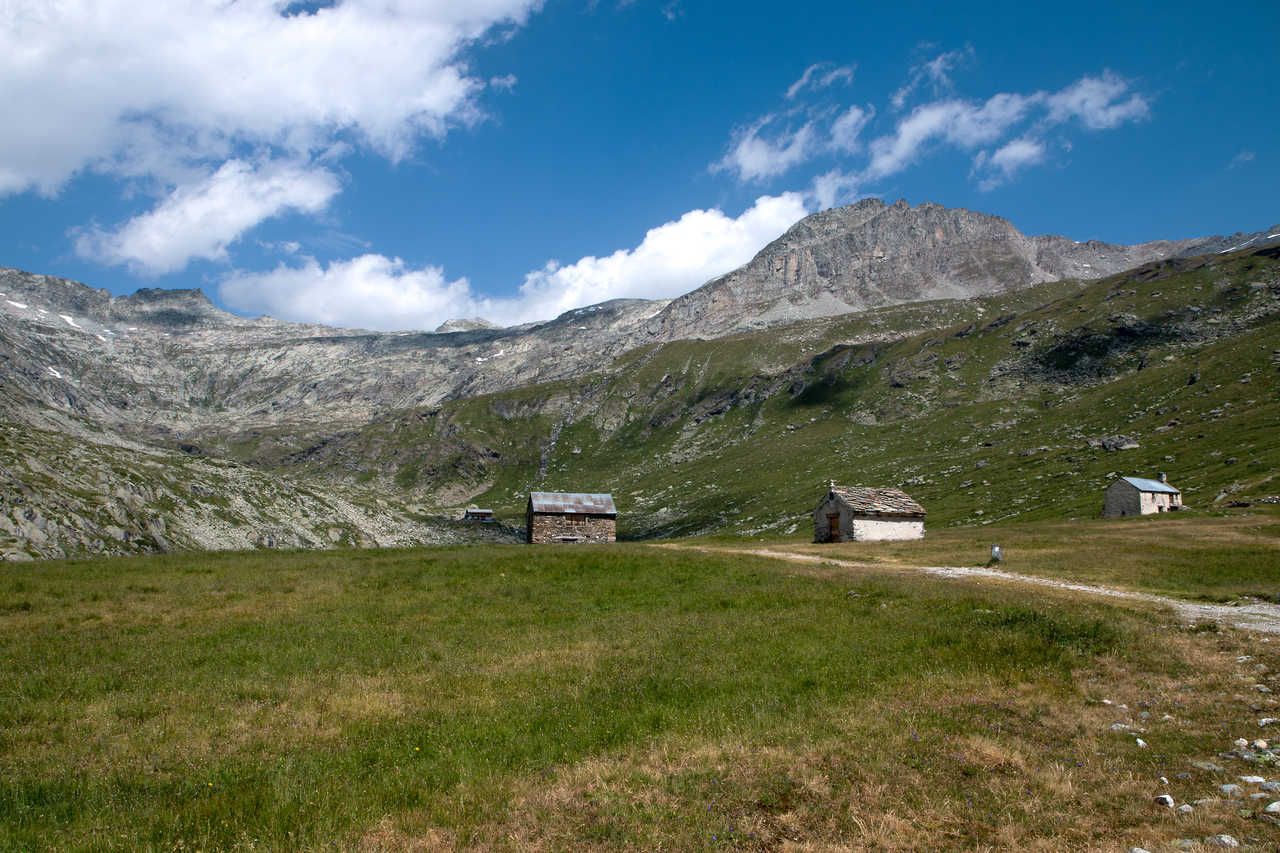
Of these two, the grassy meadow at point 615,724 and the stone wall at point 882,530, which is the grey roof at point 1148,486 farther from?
the grassy meadow at point 615,724

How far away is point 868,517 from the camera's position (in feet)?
207

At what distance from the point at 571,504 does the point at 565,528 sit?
9.14ft

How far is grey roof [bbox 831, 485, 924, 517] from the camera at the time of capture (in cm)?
6322

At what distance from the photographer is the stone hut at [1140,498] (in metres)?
73.7

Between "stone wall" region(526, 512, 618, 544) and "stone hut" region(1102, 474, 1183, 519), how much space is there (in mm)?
57117

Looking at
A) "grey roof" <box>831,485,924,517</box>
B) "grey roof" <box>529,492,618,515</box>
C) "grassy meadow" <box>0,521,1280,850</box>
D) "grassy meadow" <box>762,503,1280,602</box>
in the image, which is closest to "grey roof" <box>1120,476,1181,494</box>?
"grassy meadow" <box>762,503,1280,602</box>

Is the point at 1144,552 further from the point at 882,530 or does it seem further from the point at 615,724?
the point at 615,724

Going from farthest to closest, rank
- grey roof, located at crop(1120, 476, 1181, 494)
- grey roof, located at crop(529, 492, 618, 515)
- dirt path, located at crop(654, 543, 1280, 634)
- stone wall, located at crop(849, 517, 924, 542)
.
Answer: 1. grey roof, located at crop(1120, 476, 1181, 494)
2. grey roof, located at crop(529, 492, 618, 515)
3. stone wall, located at crop(849, 517, 924, 542)
4. dirt path, located at crop(654, 543, 1280, 634)

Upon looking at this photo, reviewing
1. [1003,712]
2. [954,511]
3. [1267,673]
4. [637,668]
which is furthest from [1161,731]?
[954,511]

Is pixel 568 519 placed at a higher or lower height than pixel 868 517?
higher

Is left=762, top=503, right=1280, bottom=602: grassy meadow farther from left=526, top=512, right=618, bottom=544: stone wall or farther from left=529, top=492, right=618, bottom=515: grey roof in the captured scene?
left=529, top=492, right=618, bottom=515: grey roof

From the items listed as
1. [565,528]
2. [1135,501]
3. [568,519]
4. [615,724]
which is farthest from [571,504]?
[1135,501]

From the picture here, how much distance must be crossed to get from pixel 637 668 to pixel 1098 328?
226456 millimetres

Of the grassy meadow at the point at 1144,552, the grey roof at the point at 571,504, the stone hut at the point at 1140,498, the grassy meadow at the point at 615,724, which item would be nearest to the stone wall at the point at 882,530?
the grassy meadow at the point at 1144,552
